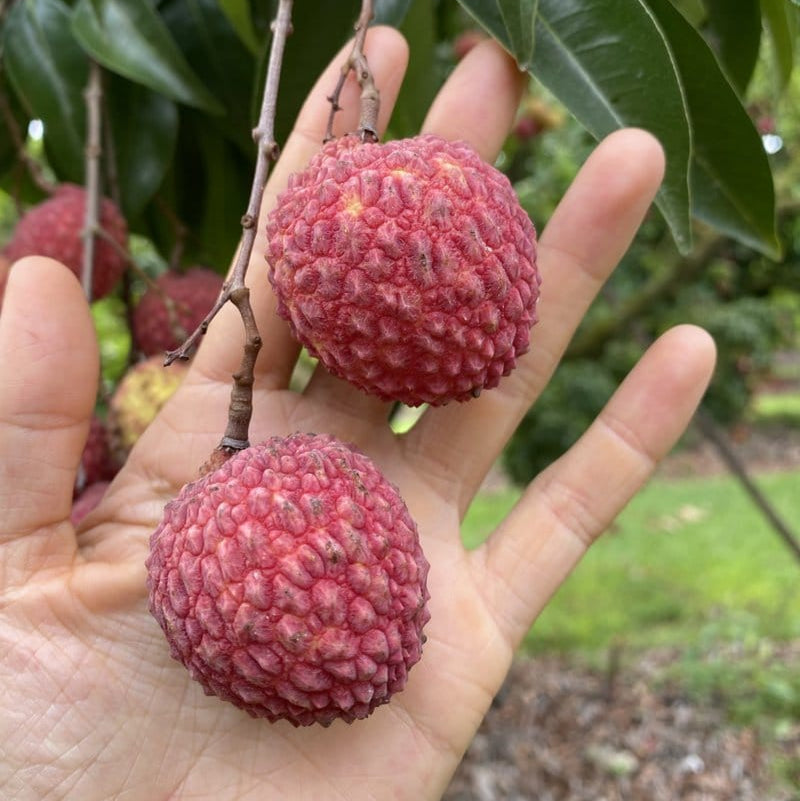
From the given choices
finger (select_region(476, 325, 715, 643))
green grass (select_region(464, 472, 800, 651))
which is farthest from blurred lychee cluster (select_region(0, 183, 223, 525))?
green grass (select_region(464, 472, 800, 651))

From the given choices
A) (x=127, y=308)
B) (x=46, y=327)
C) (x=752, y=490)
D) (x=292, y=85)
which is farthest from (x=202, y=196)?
(x=752, y=490)

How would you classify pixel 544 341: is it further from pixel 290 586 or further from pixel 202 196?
pixel 202 196

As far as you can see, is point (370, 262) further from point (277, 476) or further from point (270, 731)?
point (270, 731)

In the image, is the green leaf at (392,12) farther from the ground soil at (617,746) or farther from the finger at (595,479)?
the ground soil at (617,746)

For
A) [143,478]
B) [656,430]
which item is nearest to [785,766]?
[656,430]

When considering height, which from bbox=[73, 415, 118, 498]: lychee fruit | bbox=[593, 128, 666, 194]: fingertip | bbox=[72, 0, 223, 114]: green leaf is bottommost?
bbox=[73, 415, 118, 498]: lychee fruit

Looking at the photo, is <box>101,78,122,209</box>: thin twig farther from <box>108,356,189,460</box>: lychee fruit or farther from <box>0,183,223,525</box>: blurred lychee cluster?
<box>108,356,189,460</box>: lychee fruit

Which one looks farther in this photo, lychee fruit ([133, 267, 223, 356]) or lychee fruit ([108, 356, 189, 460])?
lychee fruit ([133, 267, 223, 356])
